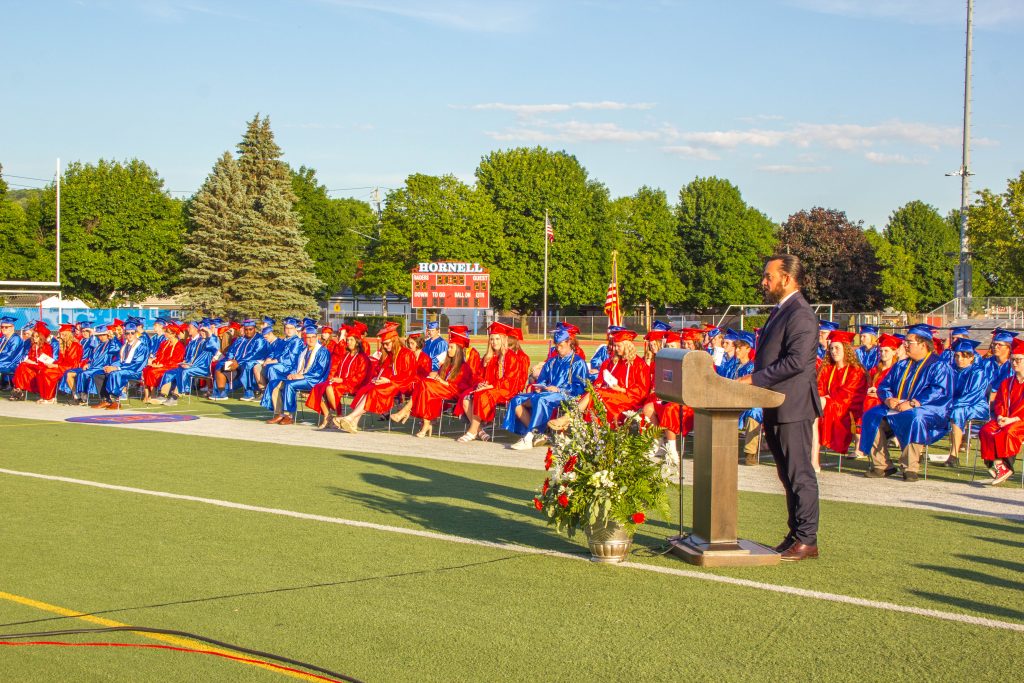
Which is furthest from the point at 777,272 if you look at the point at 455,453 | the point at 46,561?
the point at 455,453

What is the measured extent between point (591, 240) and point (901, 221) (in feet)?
110

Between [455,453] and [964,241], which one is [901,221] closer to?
[964,241]

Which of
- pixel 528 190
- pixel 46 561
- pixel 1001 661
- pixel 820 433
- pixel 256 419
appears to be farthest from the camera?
pixel 528 190

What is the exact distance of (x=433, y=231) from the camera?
226ft

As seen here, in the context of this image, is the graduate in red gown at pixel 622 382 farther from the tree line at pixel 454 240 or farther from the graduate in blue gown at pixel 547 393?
the tree line at pixel 454 240

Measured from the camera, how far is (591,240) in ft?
236

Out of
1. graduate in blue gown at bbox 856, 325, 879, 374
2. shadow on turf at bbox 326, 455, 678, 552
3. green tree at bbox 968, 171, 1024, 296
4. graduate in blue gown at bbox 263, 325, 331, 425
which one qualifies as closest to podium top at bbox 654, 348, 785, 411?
shadow on turf at bbox 326, 455, 678, 552

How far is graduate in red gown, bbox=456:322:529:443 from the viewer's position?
1407 cm

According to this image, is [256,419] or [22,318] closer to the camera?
[256,419]

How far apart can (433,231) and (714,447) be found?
208 feet

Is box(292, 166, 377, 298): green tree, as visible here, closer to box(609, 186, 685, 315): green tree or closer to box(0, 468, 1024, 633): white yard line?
box(609, 186, 685, 315): green tree

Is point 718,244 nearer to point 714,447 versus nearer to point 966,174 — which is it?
point 966,174

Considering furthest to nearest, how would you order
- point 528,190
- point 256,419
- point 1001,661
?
point 528,190
point 256,419
point 1001,661

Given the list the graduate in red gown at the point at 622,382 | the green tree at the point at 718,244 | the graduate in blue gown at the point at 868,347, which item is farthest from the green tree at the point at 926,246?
the graduate in red gown at the point at 622,382
